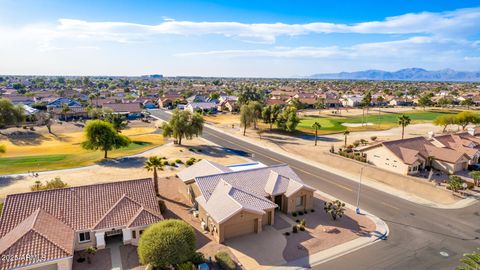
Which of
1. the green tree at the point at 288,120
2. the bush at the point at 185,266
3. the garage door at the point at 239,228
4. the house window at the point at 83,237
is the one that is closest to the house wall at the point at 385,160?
the green tree at the point at 288,120

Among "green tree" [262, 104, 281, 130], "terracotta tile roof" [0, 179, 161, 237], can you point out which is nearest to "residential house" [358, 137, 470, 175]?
"green tree" [262, 104, 281, 130]

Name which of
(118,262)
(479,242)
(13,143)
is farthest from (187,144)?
(479,242)

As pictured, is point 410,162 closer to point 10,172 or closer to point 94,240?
point 94,240

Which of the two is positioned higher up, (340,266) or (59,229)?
(59,229)

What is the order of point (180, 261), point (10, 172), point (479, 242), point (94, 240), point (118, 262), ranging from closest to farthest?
point (180, 261) → point (118, 262) → point (94, 240) → point (479, 242) → point (10, 172)

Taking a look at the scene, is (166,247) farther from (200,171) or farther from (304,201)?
(304,201)

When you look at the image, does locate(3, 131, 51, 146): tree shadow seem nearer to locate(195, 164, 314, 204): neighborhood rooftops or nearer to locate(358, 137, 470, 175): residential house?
locate(195, 164, 314, 204): neighborhood rooftops
